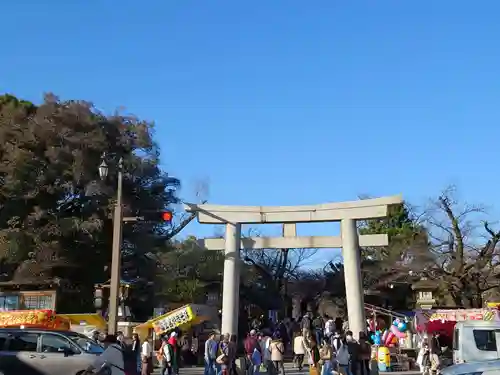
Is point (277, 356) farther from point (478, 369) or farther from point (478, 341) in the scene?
point (478, 369)

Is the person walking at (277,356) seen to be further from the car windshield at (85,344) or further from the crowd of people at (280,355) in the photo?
the car windshield at (85,344)

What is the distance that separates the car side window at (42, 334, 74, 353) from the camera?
14.9 metres

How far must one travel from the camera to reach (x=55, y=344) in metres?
14.9

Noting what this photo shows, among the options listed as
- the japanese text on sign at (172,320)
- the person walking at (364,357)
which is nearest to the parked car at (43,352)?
the person walking at (364,357)

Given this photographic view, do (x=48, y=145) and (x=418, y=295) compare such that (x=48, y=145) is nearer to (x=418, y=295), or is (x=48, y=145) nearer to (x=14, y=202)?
(x=14, y=202)

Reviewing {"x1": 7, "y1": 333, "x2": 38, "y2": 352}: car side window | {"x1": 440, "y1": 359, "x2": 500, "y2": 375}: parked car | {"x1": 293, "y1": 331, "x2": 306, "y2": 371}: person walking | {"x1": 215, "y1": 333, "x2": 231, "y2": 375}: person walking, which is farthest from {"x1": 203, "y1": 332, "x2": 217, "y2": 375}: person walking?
{"x1": 440, "y1": 359, "x2": 500, "y2": 375}: parked car

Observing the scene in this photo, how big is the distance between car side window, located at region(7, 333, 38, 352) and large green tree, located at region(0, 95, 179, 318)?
53.0 ft

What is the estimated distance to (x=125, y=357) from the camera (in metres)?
14.9

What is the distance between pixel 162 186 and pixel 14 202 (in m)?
8.16

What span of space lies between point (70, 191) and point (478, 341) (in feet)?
76.5

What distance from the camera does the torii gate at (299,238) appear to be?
84.2 feet

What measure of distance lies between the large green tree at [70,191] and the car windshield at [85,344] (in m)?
15.7

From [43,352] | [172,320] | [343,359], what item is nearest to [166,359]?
[43,352]

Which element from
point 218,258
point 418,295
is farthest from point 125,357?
point 218,258
